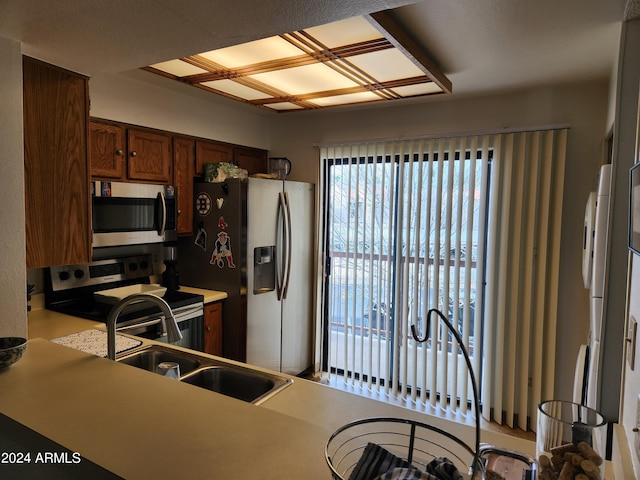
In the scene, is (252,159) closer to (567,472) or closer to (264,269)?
(264,269)

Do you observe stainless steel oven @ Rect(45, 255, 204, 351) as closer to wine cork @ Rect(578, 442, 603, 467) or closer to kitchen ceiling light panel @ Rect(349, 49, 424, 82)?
kitchen ceiling light panel @ Rect(349, 49, 424, 82)

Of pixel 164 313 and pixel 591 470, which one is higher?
pixel 164 313

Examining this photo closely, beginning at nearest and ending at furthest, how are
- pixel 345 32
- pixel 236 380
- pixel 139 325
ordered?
pixel 236 380
pixel 345 32
pixel 139 325

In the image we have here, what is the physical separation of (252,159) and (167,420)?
10.5 ft

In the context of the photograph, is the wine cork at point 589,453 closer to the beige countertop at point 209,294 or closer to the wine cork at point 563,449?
the wine cork at point 563,449

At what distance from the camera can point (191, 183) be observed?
128 inches

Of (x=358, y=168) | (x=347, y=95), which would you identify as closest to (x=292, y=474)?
(x=347, y=95)

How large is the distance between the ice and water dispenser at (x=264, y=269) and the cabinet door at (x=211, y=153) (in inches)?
33.5

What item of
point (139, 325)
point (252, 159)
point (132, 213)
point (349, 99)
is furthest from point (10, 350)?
point (252, 159)

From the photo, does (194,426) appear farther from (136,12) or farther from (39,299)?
(39,299)

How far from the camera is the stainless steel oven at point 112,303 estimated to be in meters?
2.45

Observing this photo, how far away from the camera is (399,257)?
3363mm

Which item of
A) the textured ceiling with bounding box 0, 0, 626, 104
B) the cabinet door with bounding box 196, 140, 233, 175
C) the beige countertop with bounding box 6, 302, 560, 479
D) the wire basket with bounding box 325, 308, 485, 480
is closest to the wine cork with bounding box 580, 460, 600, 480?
the wire basket with bounding box 325, 308, 485, 480

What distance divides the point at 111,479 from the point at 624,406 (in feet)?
4.56
